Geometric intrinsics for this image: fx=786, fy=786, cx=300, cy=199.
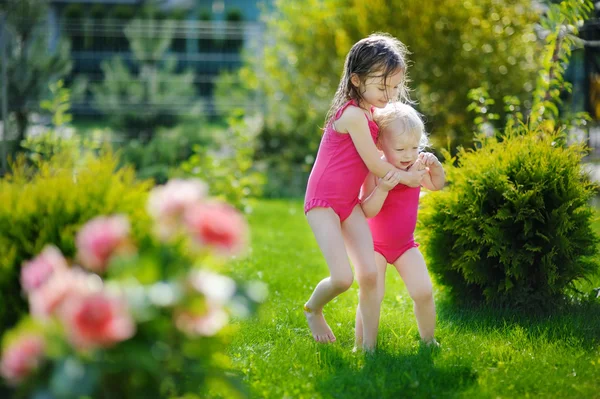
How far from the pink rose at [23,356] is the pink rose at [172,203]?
50 centimetres

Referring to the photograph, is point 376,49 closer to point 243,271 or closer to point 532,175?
point 532,175

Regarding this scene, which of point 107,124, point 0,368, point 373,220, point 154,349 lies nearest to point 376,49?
point 373,220

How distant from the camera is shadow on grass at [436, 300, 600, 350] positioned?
4184 millimetres

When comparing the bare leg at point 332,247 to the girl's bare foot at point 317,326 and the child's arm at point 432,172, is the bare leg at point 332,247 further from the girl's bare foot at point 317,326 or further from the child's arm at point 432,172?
the child's arm at point 432,172

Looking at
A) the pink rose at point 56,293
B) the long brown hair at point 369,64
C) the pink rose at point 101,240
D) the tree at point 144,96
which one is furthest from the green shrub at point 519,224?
the tree at point 144,96

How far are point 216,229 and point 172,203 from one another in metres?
0.17

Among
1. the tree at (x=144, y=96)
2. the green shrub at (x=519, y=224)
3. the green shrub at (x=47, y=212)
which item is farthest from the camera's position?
the tree at (x=144, y=96)

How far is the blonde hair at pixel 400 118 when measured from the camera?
12.9ft

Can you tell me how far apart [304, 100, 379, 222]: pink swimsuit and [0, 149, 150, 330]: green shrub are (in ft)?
3.81

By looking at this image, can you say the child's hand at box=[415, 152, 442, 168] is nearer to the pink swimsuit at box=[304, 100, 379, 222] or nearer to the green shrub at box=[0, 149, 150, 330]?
the pink swimsuit at box=[304, 100, 379, 222]

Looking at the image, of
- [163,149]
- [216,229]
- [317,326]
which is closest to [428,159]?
[317,326]

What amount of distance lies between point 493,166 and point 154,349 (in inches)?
115

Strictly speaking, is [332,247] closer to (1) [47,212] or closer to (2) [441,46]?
(1) [47,212]

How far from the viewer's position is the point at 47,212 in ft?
9.30
